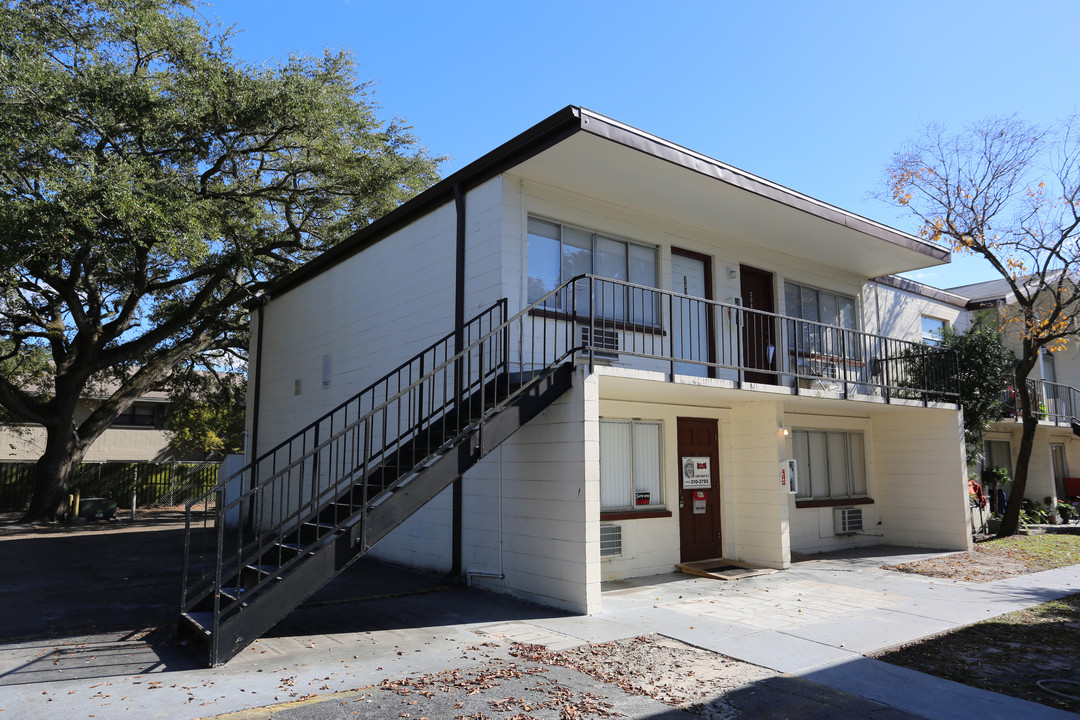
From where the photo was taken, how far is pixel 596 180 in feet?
31.5

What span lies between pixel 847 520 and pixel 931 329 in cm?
736

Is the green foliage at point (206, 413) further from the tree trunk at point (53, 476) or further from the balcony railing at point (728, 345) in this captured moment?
the balcony railing at point (728, 345)

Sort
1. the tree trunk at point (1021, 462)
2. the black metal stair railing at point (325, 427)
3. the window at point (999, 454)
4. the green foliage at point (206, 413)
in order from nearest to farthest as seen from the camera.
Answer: the black metal stair railing at point (325, 427) < the tree trunk at point (1021, 462) < the window at point (999, 454) < the green foliage at point (206, 413)

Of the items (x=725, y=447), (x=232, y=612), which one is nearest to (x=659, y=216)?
(x=725, y=447)

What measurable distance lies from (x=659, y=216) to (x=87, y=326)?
15421mm

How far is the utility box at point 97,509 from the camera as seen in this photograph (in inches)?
768

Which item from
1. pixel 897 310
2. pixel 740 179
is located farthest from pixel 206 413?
pixel 897 310

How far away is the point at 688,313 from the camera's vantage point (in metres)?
11.5

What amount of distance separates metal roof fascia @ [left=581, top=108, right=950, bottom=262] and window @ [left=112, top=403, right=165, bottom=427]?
30239 mm

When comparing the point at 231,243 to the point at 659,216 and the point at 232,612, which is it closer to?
the point at 659,216

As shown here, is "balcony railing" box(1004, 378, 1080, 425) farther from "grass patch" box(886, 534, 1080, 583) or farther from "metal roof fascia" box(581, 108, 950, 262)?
"metal roof fascia" box(581, 108, 950, 262)

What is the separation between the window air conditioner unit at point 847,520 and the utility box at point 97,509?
19252 millimetres

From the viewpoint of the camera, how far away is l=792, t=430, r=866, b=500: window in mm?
13151

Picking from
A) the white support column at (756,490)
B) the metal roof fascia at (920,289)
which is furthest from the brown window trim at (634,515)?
the metal roof fascia at (920,289)
